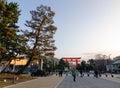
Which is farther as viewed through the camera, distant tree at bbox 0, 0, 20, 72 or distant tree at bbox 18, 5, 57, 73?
distant tree at bbox 18, 5, 57, 73

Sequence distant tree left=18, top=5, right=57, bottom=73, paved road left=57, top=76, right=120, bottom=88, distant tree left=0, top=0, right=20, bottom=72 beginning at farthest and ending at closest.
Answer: distant tree left=18, top=5, right=57, bottom=73
distant tree left=0, top=0, right=20, bottom=72
paved road left=57, top=76, right=120, bottom=88

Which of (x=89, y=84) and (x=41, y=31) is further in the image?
(x=41, y=31)

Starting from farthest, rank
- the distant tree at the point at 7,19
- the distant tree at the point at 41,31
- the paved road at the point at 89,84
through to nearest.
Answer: the distant tree at the point at 41,31, the distant tree at the point at 7,19, the paved road at the point at 89,84

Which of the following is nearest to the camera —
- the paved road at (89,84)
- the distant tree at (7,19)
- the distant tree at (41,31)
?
the paved road at (89,84)

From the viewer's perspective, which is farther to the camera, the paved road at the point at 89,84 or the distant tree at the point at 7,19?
the distant tree at the point at 7,19

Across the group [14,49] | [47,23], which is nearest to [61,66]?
[47,23]

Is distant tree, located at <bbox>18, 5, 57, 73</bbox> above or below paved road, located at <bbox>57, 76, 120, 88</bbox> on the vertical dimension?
above

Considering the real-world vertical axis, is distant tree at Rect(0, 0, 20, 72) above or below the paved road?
above

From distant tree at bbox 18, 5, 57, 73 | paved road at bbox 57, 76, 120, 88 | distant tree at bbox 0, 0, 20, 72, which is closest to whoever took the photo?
paved road at bbox 57, 76, 120, 88

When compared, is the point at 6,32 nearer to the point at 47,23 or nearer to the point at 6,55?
the point at 6,55

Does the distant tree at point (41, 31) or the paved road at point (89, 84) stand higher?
the distant tree at point (41, 31)

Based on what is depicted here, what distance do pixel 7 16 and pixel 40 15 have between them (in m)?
23.7

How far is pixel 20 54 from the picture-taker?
53781 millimetres

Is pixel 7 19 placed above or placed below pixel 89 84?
above
